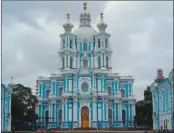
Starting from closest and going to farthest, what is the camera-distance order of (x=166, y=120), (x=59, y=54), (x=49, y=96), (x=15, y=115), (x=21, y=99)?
(x=166, y=120) → (x=15, y=115) → (x=21, y=99) → (x=49, y=96) → (x=59, y=54)

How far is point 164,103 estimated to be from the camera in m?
35.1

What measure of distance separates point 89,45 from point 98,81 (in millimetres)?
7597

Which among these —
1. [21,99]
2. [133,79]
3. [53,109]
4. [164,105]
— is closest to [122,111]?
[133,79]

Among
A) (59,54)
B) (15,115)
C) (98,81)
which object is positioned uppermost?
(59,54)

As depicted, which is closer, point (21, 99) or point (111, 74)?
point (21, 99)

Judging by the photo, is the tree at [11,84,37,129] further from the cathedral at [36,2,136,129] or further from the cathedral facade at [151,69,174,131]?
the cathedral facade at [151,69,174,131]

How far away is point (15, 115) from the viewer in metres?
46.0

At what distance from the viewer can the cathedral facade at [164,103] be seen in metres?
31.9

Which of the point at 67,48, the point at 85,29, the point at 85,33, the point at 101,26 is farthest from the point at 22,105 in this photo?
the point at 101,26

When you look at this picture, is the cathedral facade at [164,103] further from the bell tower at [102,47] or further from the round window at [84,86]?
the bell tower at [102,47]

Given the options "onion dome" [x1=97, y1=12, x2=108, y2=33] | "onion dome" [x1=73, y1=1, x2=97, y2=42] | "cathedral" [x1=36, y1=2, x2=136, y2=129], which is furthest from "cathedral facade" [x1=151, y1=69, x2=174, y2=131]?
"onion dome" [x1=73, y1=1, x2=97, y2=42]

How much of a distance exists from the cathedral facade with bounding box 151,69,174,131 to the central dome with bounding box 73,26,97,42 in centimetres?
1962

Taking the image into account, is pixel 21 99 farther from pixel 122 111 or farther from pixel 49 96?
pixel 122 111

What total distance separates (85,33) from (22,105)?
17584 mm
